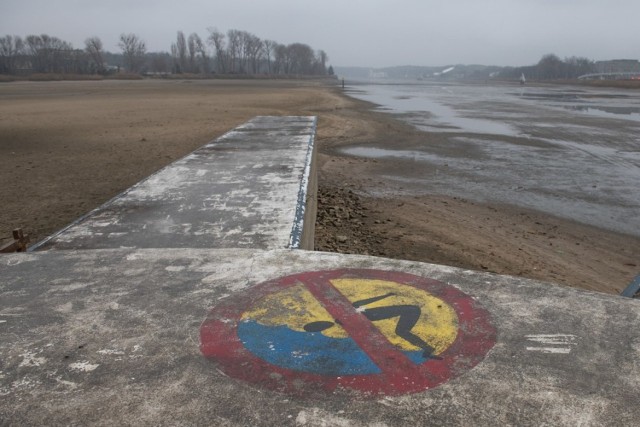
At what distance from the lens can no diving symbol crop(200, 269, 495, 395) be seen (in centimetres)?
241

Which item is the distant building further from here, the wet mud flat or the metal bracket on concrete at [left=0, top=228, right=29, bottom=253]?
the metal bracket on concrete at [left=0, top=228, right=29, bottom=253]

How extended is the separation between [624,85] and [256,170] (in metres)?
87.3

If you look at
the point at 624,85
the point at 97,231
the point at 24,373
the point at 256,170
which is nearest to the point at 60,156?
the point at 256,170

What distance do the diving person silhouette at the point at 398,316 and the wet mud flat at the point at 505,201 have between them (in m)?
3.51

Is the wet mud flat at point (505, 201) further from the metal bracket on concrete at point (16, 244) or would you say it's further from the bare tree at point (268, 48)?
the bare tree at point (268, 48)

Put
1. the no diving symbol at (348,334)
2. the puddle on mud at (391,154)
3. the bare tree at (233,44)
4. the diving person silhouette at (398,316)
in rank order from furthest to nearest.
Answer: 1. the bare tree at (233,44)
2. the puddle on mud at (391,154)
3. the diving person silhouette at (398,316)
4. the no diving symbol at (348,334)

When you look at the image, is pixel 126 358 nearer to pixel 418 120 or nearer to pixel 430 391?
pixel 430 391

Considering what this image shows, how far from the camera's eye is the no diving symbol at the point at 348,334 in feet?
7.90

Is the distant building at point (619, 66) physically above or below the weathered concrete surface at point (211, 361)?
above

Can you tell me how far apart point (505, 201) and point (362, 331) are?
25.7ft

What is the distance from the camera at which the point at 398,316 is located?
306 centimetres

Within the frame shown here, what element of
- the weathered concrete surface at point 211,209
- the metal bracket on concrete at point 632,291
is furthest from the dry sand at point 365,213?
the metal bracket on concrete at point 632,291

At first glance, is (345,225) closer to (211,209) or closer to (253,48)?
(211,209)

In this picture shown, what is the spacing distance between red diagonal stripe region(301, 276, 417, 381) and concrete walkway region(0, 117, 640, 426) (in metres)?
0.01
